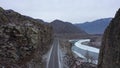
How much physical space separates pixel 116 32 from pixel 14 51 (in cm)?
2849

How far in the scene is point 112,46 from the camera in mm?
28000

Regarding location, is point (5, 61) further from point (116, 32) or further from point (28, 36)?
point (116, 32)

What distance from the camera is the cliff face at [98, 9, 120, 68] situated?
25786 mm

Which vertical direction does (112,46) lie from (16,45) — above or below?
above

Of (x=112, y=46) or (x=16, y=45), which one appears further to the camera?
(x=16, y=45)

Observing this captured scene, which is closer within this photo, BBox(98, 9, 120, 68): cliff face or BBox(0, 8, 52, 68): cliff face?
BBox(98, 9, 120, 68): cliff face

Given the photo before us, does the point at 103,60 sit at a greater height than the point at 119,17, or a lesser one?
lesser

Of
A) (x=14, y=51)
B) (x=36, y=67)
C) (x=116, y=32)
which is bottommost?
(x=36, y=67)

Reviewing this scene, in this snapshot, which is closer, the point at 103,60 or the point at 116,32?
the point at 116,32

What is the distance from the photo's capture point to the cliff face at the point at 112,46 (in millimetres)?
25786

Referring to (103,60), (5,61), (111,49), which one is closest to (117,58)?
(111,49)


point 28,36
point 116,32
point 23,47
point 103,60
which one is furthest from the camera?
point 28,36

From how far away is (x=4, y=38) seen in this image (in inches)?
2143

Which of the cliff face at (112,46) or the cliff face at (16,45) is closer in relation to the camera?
the cliff face at (112,46)
